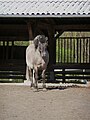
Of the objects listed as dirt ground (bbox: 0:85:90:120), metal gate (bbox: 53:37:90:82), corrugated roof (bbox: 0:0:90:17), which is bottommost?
dirt ground (bbox: 0:85:90:120)

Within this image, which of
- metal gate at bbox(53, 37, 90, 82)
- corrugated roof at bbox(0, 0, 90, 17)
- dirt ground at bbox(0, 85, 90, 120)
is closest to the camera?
dirt ground at bbox(0, 85, 90, 120)

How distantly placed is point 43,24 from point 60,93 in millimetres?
4592

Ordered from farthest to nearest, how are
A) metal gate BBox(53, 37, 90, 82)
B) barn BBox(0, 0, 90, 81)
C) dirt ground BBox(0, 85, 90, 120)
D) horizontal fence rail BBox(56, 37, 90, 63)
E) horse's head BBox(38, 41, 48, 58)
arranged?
horizontal fence rail BBox(56, 37, 90, 63) → metal gate BBox(53, 37, 90, 82) → barn BBox(0, 0, 90, 81) → horse's head BBox(38, 41, 48, 58) → dirt ground BBox(0, 85, 90, 120)

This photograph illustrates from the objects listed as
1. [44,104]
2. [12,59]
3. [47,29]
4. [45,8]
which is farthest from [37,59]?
[12,59]

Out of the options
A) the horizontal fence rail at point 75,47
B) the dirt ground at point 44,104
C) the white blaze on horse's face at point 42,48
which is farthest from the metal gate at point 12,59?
the white blaze on horse's face at point 42,48

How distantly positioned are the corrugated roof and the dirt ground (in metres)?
2.60

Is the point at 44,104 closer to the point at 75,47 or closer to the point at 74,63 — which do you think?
the point at 74,63

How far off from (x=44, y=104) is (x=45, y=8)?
622 centimetres

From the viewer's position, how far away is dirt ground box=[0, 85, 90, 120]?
923 centimetres

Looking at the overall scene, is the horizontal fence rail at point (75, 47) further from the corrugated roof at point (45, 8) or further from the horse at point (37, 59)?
the horse at point (37, 59)

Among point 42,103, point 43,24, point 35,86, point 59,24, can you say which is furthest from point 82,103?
point 59,24

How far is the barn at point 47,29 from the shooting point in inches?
629

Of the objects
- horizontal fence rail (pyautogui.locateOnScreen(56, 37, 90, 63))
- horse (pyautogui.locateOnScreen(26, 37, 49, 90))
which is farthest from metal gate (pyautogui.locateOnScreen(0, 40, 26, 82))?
horse (pyautogui.locateOnScreen(26, 37, 49, 90))

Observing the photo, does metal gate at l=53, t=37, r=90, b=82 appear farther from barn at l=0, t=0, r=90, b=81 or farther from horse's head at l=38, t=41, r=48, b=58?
horse's head at l=38, t=41, r=48, b=58
